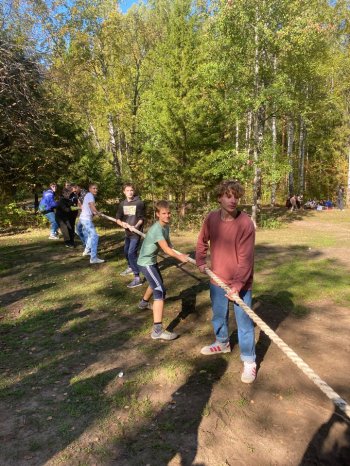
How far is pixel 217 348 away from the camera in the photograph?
468cm

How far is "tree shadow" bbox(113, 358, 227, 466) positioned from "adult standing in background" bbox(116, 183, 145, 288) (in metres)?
3.95

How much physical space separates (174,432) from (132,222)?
5169mm

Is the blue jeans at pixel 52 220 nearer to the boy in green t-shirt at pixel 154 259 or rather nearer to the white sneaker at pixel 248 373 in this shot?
the boy in green t-shirt at pixel 154 259

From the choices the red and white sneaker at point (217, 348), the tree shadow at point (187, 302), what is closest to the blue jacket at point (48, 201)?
the tree shadow at point (187, 302)

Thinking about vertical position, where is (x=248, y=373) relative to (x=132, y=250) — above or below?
below

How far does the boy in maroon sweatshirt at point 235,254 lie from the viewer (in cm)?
395

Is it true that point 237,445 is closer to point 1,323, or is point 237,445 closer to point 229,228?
point 229,228

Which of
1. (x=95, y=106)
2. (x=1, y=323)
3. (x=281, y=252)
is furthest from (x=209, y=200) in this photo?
(x=1, y=323)

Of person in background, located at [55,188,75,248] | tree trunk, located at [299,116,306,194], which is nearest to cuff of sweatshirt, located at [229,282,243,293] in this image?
person in background, located at [55,188,75,248]

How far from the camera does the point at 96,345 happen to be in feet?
17.1

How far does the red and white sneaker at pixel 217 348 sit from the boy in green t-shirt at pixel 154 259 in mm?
674

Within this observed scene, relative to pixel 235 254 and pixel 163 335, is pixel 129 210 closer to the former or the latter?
pixel 163 335

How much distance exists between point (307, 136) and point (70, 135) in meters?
22.6

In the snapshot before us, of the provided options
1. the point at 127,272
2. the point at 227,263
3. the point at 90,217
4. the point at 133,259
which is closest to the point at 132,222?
the point at 133,259
